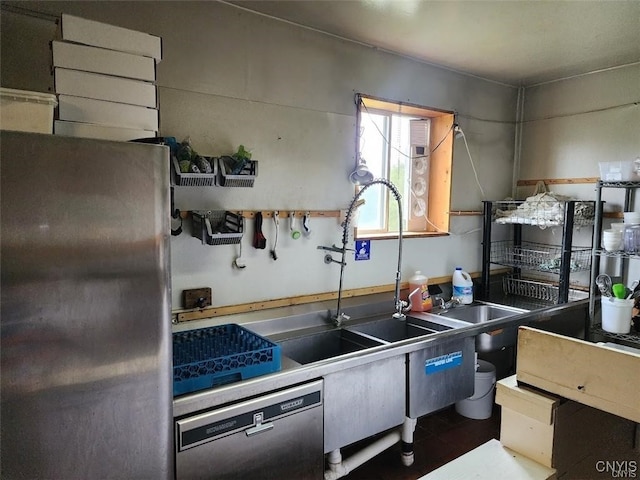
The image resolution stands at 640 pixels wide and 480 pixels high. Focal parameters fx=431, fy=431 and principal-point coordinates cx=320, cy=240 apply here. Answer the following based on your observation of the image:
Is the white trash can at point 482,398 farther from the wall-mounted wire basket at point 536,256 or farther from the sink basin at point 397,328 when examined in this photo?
the wall-mounted wire basket at point 536,256

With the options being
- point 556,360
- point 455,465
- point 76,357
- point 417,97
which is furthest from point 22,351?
point 417,97

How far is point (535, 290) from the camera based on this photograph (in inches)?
130

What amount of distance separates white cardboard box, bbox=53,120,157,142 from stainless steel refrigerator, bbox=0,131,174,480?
0.31 metres

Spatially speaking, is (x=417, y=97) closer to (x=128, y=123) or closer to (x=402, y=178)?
(x=402, y=178)

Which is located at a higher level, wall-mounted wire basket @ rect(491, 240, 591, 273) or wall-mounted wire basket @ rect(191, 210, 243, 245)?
wall-mounted wire basket @ rect(191, 210, 243, 245)

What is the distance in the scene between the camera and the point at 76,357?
1.08 m

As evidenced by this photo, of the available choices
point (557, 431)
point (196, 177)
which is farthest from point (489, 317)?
point (196, 177)

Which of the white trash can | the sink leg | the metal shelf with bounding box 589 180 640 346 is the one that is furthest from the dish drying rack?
the sink leg

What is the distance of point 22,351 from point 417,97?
255 centimetres

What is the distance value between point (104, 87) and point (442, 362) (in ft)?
6.18

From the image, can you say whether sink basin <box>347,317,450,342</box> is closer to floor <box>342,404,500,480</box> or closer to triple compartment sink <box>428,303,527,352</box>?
triple compartment sink <box>428,303,527,352</box>

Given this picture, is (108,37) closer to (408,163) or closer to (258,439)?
(258,439)

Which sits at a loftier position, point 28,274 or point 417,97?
point 417,97

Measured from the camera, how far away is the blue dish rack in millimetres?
1489
